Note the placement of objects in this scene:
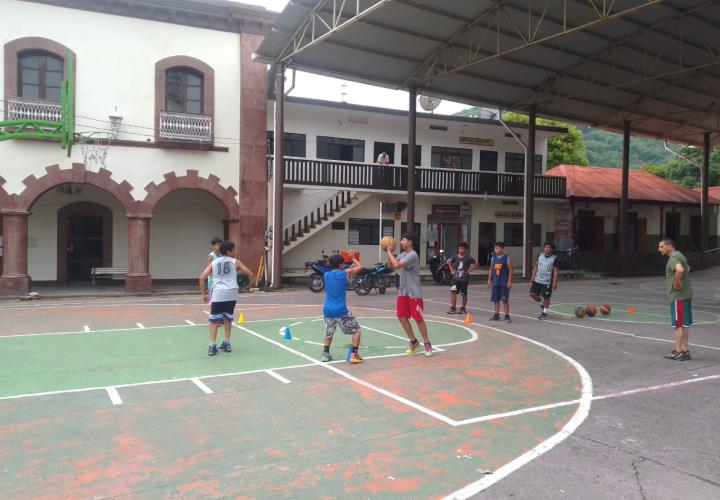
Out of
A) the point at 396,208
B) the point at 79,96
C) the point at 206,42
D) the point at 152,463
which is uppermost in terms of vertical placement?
the point at 206,42

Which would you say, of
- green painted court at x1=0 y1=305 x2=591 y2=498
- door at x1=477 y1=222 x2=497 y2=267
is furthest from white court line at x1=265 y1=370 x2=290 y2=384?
door at x1=477 y1=222 x2=497 y2=267

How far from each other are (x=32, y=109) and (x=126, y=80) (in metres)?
3.04

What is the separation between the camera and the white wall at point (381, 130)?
24.6 meters

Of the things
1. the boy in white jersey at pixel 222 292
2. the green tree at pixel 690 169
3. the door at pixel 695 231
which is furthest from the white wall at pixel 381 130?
the green tree at pixel 690 169

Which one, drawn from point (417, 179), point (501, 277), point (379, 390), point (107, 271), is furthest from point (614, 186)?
point (379, 390)

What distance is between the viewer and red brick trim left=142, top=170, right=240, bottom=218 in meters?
19.9

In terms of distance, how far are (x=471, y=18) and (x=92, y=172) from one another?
43.8 ft

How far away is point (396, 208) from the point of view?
26.6m

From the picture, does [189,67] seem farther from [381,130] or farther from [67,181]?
[381,130]

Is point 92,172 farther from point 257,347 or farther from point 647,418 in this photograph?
point 647,418

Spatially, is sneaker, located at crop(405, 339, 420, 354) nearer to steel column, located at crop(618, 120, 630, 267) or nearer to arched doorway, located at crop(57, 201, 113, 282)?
arched doorway, located at crop(57, 201, 113, 282)

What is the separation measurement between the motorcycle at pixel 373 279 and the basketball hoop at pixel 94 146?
930 centimetres

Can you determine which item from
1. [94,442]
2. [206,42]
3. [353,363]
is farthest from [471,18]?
[94,442]

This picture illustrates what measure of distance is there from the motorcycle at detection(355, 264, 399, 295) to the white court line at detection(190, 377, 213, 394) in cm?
1149
